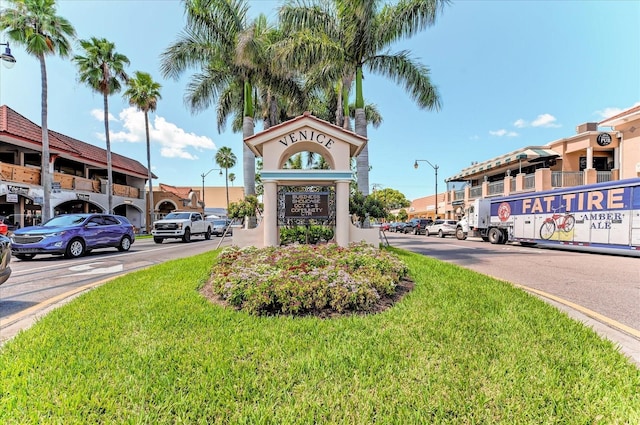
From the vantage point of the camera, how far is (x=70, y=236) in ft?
36.6

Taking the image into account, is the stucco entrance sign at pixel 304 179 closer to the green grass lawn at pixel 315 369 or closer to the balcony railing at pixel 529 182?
the green grass lawn at pixel 315 369

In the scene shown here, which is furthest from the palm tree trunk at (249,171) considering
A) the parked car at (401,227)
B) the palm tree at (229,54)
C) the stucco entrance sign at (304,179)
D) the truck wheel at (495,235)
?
the parked car at (401,227)

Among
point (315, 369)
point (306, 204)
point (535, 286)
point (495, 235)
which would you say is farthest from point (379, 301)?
point (495, 235)

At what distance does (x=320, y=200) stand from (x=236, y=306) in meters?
5.89

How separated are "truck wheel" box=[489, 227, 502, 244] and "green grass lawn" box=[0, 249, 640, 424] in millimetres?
17072

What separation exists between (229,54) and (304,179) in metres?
8.22

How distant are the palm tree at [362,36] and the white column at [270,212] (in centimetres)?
417

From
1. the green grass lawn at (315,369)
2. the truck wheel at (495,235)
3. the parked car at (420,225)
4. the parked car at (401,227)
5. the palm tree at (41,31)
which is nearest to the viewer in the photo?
the green grass lawn at (315,369)

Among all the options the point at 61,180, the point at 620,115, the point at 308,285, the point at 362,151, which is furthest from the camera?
the point at 61,180

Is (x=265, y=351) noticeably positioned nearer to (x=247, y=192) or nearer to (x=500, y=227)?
(x=247, y=192)

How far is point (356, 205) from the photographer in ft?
38.7

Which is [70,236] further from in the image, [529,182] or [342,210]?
[529,182]

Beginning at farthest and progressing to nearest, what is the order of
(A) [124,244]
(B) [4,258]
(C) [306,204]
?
(A) [124,244] → (C) [306,204] → (B) [4,258]

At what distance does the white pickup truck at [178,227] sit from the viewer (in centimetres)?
1967
